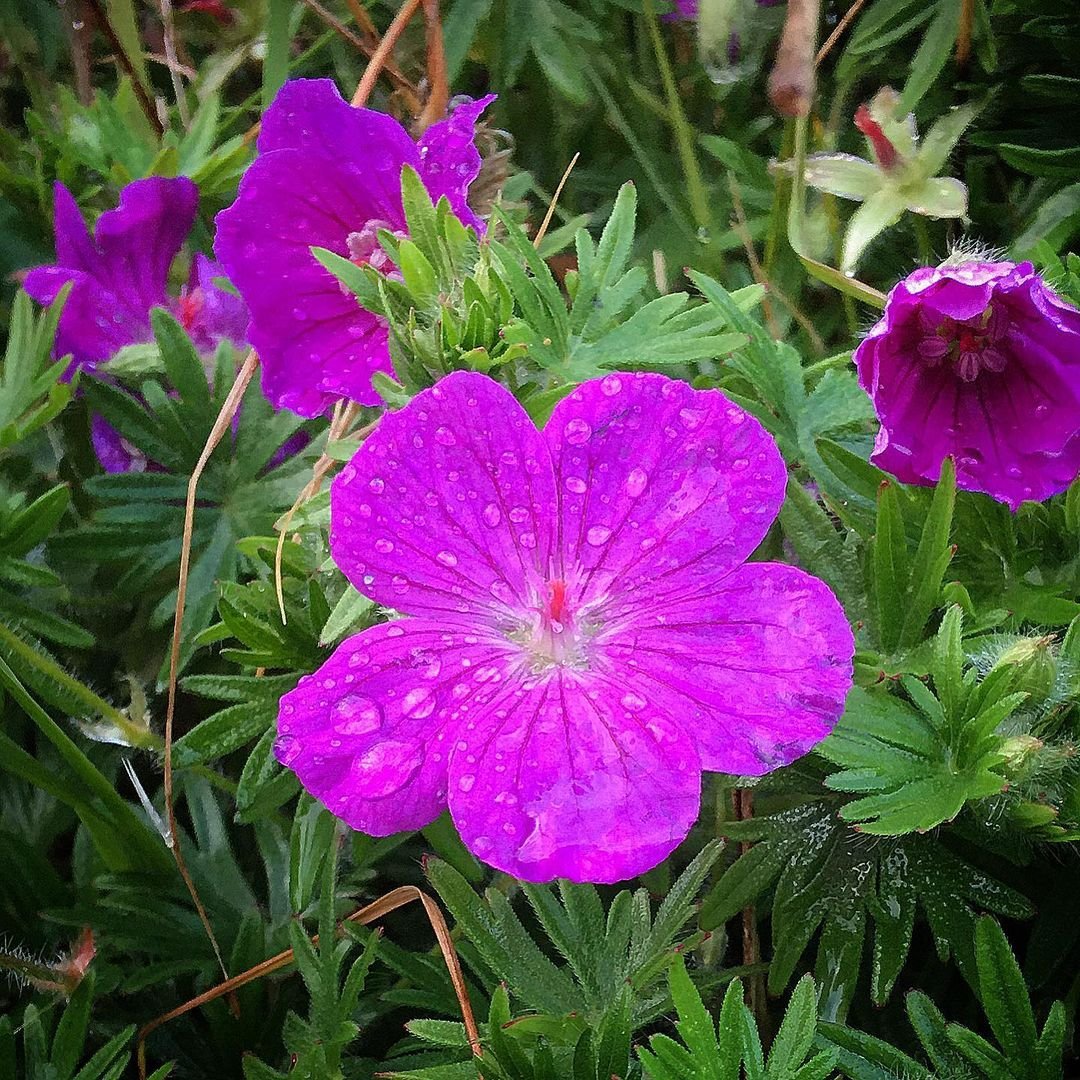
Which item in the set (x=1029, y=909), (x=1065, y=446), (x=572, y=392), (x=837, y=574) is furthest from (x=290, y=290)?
(x=1029, y=909)

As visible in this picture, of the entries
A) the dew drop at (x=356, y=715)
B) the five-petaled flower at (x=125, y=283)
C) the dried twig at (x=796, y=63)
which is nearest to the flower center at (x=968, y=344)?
the dried twig at (x=796, y=63)

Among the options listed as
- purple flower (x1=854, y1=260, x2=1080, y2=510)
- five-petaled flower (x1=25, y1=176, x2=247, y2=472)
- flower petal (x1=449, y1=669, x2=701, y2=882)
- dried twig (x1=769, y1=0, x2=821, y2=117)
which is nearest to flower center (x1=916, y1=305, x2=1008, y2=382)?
purple flower (x1=854, y1=260, x2=1080, y2=510)

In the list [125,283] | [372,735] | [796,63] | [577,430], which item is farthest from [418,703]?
[125,283]

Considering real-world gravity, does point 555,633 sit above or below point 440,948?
above

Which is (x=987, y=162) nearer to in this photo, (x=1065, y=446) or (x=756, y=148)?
(x=756, y=148)

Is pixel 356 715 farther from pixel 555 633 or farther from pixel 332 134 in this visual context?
pixel 332 134
